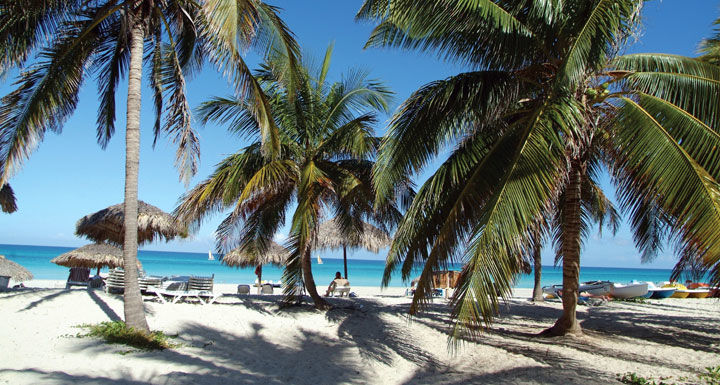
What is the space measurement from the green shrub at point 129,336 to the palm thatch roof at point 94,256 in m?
7.27

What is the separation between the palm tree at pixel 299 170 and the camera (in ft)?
29.8

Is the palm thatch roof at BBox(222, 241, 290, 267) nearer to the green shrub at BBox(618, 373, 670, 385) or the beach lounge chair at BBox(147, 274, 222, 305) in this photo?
the beach lounge chair at BBox(147, 274, 222, 305)

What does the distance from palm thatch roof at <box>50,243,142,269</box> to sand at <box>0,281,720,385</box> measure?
493 centimetres

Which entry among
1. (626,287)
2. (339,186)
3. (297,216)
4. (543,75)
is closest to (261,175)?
(297,216)

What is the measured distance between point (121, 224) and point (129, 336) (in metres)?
7.79

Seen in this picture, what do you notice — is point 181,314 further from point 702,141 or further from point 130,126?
point 702,141

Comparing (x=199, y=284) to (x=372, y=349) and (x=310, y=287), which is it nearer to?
(x=310, y=287)

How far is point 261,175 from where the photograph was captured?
27.7 feet

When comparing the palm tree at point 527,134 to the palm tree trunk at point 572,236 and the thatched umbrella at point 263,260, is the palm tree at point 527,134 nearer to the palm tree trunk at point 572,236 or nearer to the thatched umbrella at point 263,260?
the palm tree trunk at point 572,236

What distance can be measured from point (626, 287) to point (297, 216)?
14.1 meters

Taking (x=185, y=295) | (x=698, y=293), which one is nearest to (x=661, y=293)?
(x=698, y=293)

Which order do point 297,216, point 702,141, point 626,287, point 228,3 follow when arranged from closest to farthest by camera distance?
point 702,141 → point 228,3 → point 297,216 → point 626,287

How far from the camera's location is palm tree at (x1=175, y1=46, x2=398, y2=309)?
909cm

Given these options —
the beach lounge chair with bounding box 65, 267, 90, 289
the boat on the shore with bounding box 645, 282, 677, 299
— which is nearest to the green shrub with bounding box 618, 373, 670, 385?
the beach lounge chair with bounding box 65, 267, 90, 289
